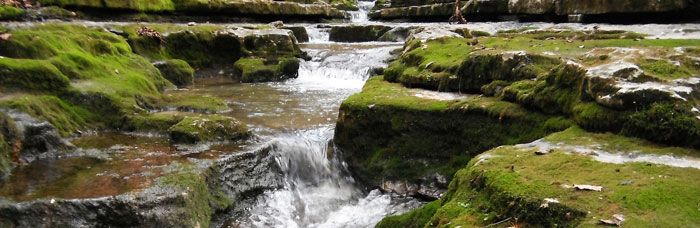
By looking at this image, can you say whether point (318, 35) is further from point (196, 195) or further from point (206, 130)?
point (196, 195)

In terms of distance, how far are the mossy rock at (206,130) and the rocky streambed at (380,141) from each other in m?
0.03

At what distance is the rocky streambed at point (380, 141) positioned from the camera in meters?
3.59

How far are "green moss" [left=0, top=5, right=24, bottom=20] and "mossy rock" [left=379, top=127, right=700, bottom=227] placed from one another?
12.7m

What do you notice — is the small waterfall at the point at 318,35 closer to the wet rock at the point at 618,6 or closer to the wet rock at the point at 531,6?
the wet rock at the point at 531,6

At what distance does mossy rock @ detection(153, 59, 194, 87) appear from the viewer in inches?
507

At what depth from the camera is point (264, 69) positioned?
1470 cm

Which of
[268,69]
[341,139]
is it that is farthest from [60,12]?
[341,139]

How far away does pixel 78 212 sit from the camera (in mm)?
4863

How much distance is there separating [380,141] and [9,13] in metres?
11.1

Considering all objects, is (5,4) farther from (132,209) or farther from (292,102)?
(132,209)

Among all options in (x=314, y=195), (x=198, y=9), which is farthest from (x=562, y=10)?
(x=198, y=9)

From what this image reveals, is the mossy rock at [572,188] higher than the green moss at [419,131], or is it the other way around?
the mossy rock at [572,188]

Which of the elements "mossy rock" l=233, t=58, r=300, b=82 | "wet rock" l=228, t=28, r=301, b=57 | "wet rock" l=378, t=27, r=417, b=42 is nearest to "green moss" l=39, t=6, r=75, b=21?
"wet rock" l=228, t=28, r=301, b=57

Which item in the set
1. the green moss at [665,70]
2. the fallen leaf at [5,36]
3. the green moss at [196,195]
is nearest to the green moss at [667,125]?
the green moss at [665,70]
